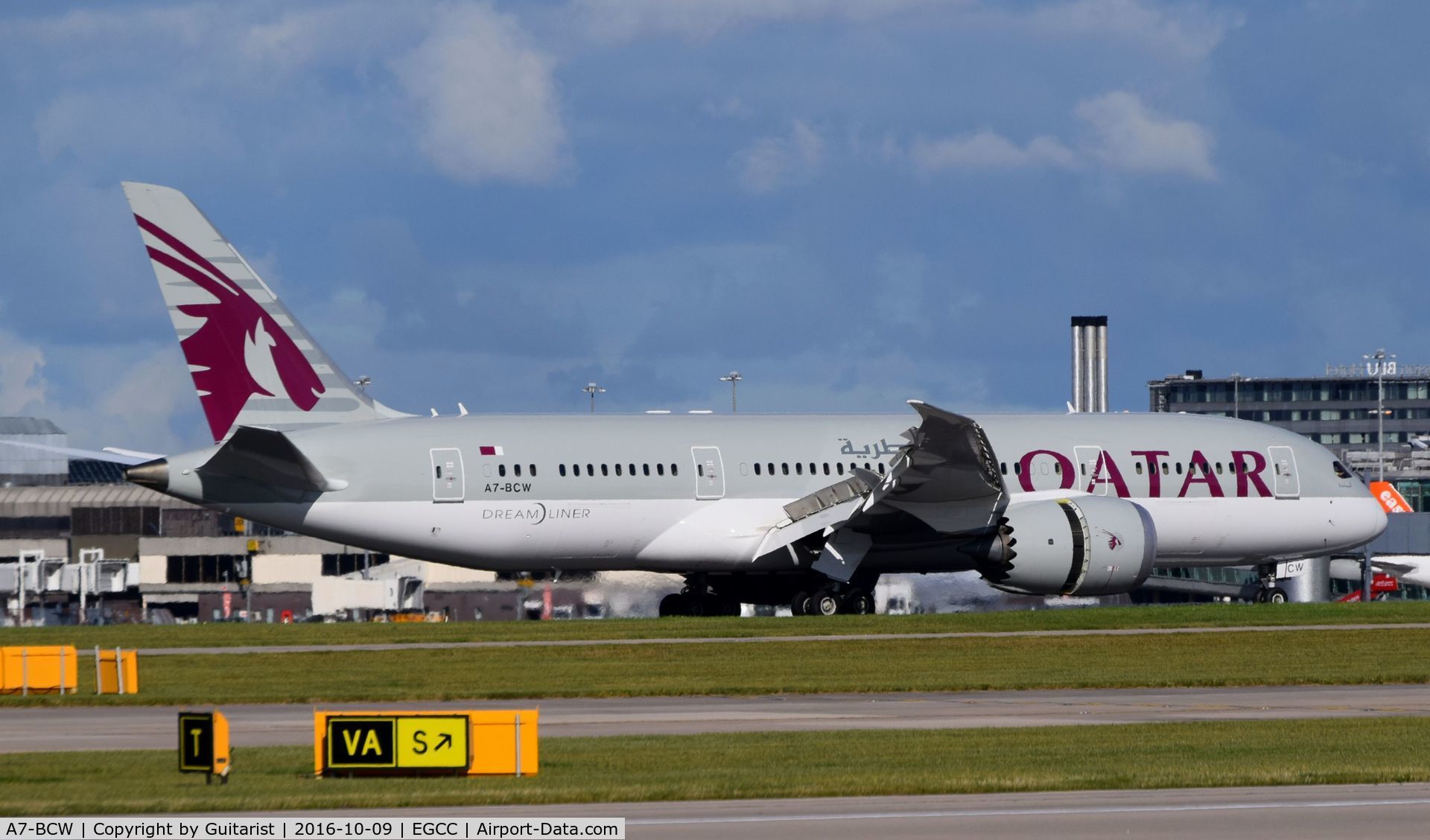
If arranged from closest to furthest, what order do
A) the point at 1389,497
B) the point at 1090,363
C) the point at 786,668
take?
the point at 786,668
the point at 1389,497
the point at 1090,363

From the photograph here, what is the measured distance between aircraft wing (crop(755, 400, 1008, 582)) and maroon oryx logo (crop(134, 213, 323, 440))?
10.3 metres

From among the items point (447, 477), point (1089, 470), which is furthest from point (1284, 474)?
point (447, 477)

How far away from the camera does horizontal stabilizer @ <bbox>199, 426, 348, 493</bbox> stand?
35156 mm

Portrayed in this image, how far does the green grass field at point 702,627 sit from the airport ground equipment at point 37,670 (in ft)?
22.5

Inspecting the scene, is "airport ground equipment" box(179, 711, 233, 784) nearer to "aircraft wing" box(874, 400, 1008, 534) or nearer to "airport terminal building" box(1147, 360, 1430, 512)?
"aircraft wing" box(874, 400, 1008, 534)

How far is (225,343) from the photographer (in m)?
37.4

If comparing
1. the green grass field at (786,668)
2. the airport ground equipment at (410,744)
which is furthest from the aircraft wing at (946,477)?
the airport ground equipment at (410,744)

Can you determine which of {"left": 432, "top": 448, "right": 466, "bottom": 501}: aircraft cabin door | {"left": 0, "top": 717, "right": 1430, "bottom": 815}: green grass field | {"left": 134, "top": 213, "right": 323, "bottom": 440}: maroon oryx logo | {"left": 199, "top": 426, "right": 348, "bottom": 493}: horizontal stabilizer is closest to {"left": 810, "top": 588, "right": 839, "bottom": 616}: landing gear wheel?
{"left": 432, "top": 448, "right": 466, "bottom": 501}: aircraft cabin door

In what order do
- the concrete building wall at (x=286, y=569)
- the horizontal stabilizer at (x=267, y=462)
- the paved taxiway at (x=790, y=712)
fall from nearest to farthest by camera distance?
the paved taxiway at (x=790, y=712) → the horizontal stabilizer at (x=267, y=462) → the concrete building wall at (x=286, y=569)

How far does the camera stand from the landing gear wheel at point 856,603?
40.2m

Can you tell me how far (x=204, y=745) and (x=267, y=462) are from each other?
65.4ft

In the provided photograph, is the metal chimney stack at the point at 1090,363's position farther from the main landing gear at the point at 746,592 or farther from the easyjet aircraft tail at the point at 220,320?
the easyjet aircraft tail at the point at 220,320

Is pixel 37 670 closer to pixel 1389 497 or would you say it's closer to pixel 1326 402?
pixel 1389 497

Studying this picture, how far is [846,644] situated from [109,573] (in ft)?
140
